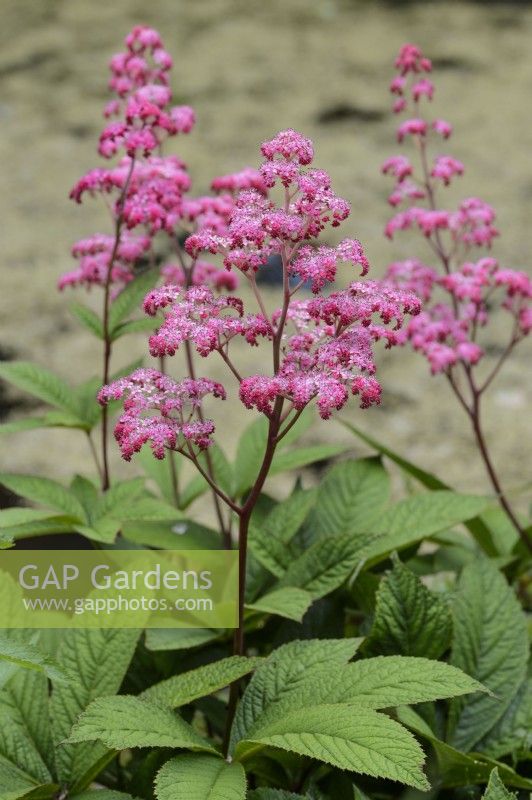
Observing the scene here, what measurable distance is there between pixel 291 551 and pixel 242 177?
2.02 ft

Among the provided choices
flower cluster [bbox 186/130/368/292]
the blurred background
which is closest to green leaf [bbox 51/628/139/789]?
flower cluster [bbox 186/130/368/292]

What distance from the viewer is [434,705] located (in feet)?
5.26

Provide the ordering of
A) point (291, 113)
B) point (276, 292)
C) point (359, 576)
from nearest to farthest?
1. point (359, 576)
2. point (276, 292)
3. point (291, 113)

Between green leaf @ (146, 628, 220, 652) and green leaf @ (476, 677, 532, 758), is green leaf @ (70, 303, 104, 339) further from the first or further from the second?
green leaf @ (476, 677, 532, 758)

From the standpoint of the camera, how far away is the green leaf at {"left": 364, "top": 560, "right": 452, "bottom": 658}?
1.54 metres

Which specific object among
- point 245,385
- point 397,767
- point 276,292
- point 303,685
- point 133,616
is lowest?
point 397,767

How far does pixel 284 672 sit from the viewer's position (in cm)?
144

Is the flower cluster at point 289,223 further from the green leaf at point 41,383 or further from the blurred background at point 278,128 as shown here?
the blurred background at point 278,128

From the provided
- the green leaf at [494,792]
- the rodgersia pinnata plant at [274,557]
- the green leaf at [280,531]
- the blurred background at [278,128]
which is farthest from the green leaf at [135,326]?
the blurred background at [278,128]

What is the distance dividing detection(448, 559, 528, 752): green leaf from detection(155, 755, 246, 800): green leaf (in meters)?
0.39

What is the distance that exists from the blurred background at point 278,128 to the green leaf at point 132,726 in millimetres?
1527

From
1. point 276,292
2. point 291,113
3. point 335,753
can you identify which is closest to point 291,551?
point 335,753

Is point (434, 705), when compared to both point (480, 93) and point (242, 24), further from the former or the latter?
point (242, 24)

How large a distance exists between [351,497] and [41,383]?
1.82ft
